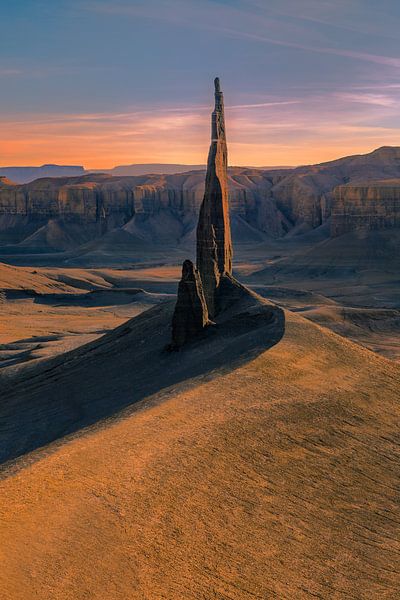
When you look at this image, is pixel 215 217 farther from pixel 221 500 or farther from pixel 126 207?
pixel 126 207

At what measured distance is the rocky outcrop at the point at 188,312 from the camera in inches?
1351

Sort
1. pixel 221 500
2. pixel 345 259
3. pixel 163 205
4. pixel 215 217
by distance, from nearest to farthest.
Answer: pixel 221 500
pixel 215 217
pixel 345 259
pixel 163 205

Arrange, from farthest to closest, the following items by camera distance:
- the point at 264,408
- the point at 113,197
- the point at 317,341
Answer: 1. the point at 113,197
2. the point at 317,341
3. the point at 264,408

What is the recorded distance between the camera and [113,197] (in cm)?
15888

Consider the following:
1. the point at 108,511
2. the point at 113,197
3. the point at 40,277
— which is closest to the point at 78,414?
the point at 108,511

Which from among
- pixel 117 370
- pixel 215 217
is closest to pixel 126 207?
pixel 215 217

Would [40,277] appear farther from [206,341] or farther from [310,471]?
[310,471]

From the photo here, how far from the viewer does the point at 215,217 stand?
44688 millimetres

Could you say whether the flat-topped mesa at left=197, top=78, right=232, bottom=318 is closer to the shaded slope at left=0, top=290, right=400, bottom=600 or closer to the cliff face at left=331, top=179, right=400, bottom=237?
the shaded slope at left=0, top=290, right=400, bottom=600

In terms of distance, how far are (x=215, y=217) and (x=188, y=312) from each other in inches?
454

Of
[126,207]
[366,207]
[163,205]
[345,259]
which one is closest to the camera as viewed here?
[345,259]

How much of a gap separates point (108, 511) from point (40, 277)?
7293cm

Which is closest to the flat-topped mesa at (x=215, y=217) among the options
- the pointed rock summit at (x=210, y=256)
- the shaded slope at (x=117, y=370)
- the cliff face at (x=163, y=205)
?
the pointed rock summit at (x=210, y=256)

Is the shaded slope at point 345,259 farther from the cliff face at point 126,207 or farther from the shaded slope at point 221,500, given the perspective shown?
the shaded slope at point 221,500
